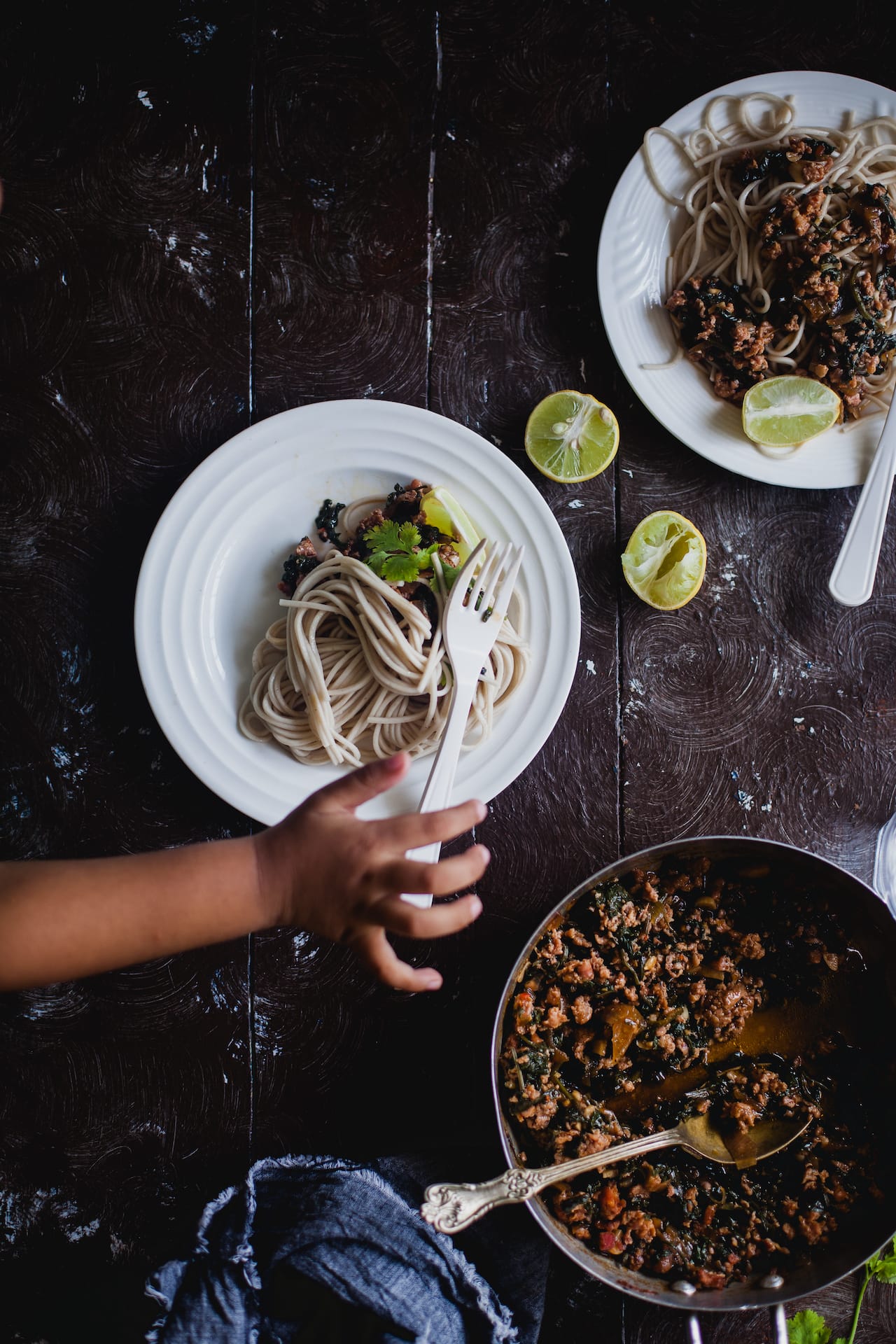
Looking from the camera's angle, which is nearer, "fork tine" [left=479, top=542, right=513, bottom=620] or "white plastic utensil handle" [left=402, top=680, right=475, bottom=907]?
"white plastic utensil handle" [left=402, top=680, right=475, bottom=907]

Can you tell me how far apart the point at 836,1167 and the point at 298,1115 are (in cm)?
139

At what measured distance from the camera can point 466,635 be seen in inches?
79.1

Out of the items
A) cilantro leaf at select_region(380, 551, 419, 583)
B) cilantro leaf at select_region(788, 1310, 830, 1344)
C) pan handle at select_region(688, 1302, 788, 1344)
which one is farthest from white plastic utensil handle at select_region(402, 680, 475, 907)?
cilantro leaf at select_region(788, 1310, 830, 1344)

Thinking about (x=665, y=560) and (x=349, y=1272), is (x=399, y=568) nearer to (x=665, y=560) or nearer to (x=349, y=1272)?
(x=665, y=560)

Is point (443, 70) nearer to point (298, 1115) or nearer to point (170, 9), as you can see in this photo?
point (170, 9)

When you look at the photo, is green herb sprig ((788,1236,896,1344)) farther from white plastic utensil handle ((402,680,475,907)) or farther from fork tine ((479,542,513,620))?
fork tine ((479,542,513,620))

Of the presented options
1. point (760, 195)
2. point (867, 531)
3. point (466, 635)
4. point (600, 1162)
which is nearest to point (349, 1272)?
point (600, 1162)

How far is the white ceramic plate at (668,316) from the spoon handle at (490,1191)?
1.74 meters

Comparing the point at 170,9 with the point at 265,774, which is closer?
the point at 265,774

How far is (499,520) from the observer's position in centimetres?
218

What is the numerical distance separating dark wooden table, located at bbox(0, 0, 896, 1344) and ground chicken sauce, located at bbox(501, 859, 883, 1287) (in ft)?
0.63

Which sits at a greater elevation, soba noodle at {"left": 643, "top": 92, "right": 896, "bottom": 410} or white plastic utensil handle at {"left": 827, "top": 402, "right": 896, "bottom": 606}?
soba noodle at {"left": 643, "top": 92, "right": 896, "bottom": 410}

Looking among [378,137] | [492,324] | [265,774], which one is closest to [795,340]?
[492,324]

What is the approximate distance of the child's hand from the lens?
4.96 feet
